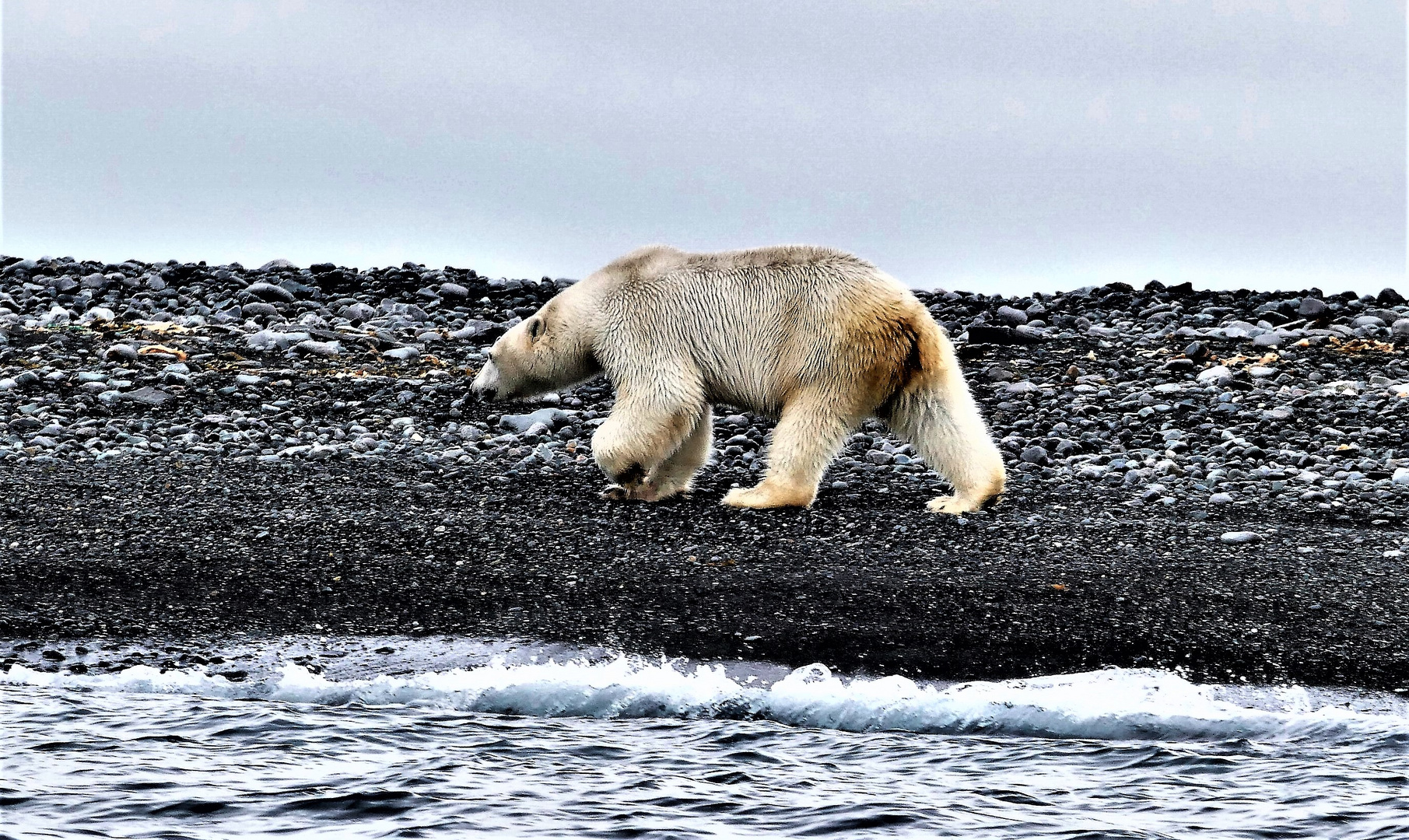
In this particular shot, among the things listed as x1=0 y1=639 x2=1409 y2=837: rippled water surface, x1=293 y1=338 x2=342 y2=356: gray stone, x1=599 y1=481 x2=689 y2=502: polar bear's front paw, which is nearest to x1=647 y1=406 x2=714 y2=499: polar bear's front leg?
x1=599 y1=481 x2=689 y2=502: polar bear's front paw

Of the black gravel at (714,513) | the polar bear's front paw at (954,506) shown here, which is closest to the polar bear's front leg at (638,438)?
the black gravel at (714,513)

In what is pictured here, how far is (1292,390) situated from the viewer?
11.6 m

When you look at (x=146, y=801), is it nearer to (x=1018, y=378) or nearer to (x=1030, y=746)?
(x=1030, y=746)

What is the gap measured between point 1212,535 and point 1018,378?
15.6 feet

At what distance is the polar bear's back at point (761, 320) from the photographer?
7855 mm

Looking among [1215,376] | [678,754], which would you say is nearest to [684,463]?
[678,754]

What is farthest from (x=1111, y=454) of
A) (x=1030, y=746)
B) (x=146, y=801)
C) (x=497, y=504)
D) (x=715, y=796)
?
(x=146, y=801)

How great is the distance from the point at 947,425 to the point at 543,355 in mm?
2338

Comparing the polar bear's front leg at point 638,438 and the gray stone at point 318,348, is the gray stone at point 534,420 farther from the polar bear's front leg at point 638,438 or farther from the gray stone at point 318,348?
the gray stone at point 318,348

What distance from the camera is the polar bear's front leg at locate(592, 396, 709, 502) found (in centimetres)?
812

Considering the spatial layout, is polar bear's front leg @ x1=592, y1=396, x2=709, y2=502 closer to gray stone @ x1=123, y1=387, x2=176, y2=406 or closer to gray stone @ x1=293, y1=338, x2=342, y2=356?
gray stone @ x1=123, y1=387, x2=176, y2=406

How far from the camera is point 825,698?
544 centimetres

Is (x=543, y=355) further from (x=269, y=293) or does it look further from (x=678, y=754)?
(x=269, y=293)

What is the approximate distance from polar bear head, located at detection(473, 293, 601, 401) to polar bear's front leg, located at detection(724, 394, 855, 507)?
4.42 feet
